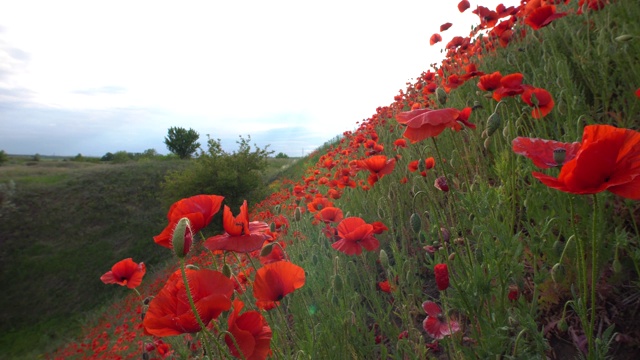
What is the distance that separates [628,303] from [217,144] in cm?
1730

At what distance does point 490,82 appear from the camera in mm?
1914

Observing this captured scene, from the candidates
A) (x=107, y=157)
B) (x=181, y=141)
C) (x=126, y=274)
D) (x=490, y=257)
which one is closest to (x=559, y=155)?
(x=490, y=257)

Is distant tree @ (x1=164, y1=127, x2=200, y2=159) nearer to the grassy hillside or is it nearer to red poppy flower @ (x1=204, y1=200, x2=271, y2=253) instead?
the grassy hillside

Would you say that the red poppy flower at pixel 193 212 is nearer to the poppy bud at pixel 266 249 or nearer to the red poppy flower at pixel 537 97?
the poppy bud at pixel 266 249

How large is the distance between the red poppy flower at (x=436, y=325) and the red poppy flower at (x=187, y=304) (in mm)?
769

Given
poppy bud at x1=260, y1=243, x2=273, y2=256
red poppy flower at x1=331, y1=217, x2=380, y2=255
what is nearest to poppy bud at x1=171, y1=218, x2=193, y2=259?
poppy bud at x1=260, y1=243, x2=273, y2=256

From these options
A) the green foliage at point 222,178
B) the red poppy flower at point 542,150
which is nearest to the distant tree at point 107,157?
the green foliage at point 222,178

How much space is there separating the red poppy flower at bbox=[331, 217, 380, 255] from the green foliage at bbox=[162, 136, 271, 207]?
14.4 m

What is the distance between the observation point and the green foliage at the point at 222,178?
15.9 m

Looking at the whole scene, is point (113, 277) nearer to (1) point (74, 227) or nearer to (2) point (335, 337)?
(2) point (335, 337)

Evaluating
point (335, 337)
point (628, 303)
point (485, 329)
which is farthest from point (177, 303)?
point (628, 303)

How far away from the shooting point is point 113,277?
2422mm

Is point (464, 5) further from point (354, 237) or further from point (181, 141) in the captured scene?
point (181, 141)

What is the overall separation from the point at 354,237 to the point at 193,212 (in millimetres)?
783
